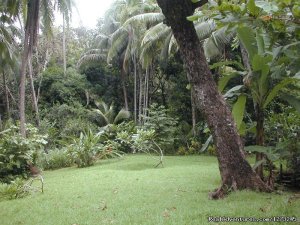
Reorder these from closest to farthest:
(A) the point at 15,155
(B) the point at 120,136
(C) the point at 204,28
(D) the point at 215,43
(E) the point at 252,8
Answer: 1. (E) the point at 252,8
2. (A) the point at 15,155
3. (D) the point at 215,43
4. (C) the point at 204,28
5. (B) the point at 120,136

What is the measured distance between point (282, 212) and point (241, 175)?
1.29 meters

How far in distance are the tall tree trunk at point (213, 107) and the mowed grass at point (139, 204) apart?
0.29 m

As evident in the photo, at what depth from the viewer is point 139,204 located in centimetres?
509

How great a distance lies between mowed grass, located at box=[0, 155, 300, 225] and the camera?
4.20m

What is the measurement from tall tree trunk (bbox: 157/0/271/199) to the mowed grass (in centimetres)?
29

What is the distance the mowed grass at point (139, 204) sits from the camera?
13.8 ft

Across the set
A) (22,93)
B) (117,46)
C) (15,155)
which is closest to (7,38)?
(22,93)

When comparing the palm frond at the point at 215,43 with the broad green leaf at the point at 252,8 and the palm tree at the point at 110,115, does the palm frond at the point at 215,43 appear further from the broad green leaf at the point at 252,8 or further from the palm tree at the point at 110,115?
the broad green leaf at the point at 252,8

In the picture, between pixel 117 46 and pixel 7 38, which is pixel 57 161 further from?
pixel 117 46

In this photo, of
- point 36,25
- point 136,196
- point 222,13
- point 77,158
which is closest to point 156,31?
point 36,25

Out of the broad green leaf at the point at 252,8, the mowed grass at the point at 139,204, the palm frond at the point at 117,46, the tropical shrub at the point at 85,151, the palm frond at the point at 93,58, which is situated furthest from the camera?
the palm frond at the point at 93,58

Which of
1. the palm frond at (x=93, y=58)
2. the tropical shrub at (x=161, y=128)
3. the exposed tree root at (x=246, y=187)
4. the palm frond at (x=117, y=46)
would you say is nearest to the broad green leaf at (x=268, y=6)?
the exposed tree root at (x=246, y=187)

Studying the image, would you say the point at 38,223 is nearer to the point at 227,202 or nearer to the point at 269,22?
the point at 227,202

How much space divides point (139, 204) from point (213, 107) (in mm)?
1931
